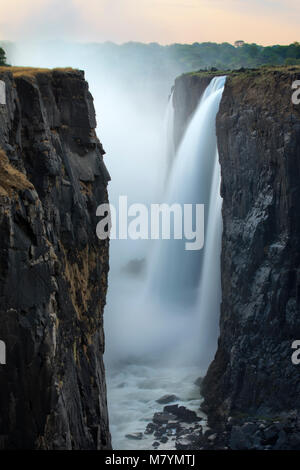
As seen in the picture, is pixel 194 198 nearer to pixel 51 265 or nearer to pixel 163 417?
pixel 163 417

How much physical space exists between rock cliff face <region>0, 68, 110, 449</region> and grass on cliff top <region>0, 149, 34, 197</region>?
4 centimetres

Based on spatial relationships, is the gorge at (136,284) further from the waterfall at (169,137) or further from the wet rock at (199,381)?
the waterfall at (169,137)

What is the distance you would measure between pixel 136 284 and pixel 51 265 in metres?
43.3

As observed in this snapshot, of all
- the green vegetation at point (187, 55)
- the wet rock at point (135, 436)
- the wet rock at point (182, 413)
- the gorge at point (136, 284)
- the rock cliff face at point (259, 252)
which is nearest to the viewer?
the gorge at point (136, 284)

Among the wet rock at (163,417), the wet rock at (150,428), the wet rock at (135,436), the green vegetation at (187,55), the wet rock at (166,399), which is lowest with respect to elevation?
the wet rock at (135,436)

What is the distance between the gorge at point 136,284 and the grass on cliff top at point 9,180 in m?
0.04

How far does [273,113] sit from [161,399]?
721 inches

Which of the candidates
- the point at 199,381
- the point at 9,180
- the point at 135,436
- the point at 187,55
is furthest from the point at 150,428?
the point at 187,55

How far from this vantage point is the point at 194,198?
58.4 meters

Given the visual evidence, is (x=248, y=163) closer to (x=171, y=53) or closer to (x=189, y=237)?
(x=189, y=237)

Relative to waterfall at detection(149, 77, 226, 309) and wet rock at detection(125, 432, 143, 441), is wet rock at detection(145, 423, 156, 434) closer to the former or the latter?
wet rock at detection(125, 432, 143, 441)

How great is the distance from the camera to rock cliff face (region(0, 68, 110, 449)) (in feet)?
63.1

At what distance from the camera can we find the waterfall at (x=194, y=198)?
172ft

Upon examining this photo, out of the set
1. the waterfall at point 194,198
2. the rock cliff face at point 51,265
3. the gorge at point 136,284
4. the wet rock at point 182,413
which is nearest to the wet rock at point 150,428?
the gorge at point 136,284
